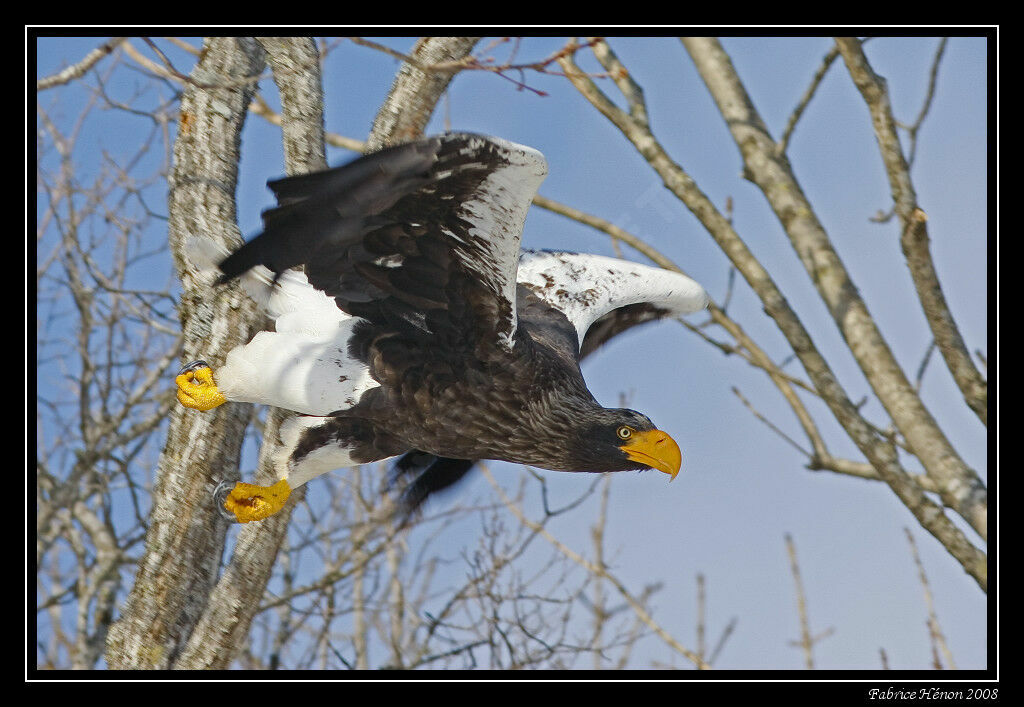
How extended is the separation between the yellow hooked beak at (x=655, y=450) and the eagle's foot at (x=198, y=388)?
1771 millimetres

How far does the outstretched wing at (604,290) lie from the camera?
4953 mm

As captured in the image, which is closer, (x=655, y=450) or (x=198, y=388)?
(x=655, y=450)

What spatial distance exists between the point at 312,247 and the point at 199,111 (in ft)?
6.17

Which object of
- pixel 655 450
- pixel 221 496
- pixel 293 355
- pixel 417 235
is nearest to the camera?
pixel 417 235

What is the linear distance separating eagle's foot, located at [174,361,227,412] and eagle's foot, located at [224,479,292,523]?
386mm

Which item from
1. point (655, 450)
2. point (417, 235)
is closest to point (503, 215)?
point (417, 235)

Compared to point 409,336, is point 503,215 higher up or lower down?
higher up

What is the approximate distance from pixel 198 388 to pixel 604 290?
2.04 m

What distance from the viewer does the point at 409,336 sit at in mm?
3953

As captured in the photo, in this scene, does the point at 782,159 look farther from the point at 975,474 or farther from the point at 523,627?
the point at 523,627

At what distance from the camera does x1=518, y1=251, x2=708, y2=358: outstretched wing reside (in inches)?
195

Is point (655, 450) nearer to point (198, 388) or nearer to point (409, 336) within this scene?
point (409, 336)

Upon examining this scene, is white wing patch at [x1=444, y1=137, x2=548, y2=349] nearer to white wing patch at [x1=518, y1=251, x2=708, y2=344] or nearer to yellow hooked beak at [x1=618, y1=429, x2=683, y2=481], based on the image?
yellow hooked beak at [x1=618, y1=429, x2=683, y2=481]
